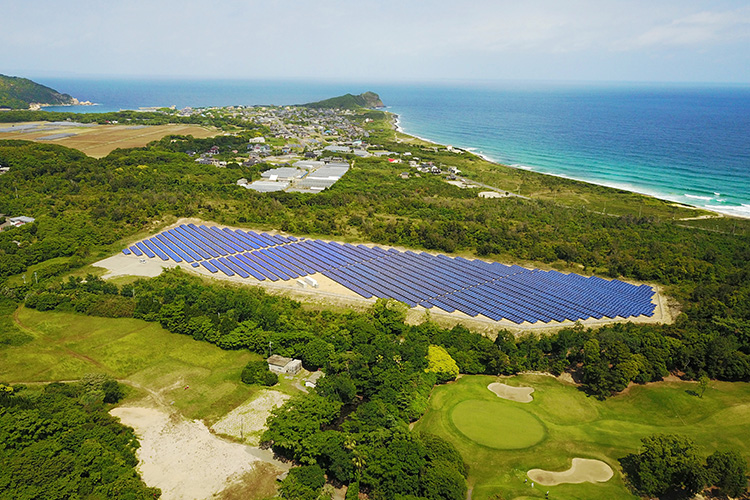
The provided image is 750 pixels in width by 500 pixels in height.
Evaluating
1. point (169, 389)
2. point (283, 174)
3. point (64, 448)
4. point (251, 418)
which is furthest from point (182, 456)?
point (283, 174)

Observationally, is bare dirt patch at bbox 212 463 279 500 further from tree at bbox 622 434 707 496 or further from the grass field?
tree at bbox 622 434 707 496

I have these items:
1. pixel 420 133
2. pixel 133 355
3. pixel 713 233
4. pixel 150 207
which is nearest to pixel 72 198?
pixel 150 207

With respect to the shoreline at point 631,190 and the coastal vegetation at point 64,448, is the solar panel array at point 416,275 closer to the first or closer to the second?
the coastal vegetation at point 64,448

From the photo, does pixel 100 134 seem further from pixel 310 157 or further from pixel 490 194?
pixel 490 194

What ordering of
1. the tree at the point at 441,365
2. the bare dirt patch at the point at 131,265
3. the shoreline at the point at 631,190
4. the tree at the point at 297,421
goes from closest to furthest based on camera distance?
the tree at the point at 297,421
the tree at the point at 441,365
the bare dirt patch at the point at 131,265
the shoreline at the point at 631,190

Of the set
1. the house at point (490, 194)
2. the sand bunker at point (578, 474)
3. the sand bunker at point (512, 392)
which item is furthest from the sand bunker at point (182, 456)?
the house at point (490, 194)

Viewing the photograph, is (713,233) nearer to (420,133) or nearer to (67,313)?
(67,313)
